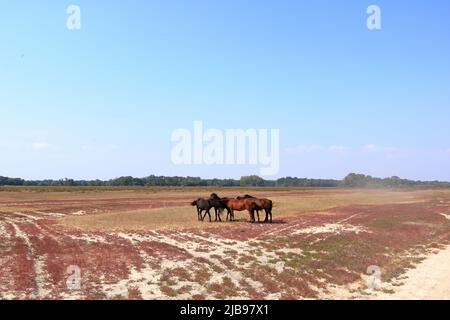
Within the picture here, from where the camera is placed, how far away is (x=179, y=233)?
99.9ft

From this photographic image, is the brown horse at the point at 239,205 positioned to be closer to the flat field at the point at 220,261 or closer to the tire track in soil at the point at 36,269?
the flat field at the point at 220,261

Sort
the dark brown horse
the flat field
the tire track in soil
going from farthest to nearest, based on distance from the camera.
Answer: the dark brown horse
the flat field
the tire track in soil

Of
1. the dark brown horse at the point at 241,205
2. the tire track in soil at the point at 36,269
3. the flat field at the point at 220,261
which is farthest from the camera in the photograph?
the dark brown horse at the point at 241,205

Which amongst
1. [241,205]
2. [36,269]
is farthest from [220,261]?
[241,205]

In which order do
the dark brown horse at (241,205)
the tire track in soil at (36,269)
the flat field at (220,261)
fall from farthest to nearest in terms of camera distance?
the dark brown horse at (241,205) < the flat field at (220,261) < the tire track in soil at (36,269)

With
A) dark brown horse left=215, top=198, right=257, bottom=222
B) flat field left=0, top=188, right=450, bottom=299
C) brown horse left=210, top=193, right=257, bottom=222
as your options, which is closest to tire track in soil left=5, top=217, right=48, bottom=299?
flat field left=0, top=188, right=450, bottom=299

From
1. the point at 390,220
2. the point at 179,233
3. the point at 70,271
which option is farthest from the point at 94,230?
the point at 390,220

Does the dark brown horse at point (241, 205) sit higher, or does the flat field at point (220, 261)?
the dark brown horse at point (241, 205)

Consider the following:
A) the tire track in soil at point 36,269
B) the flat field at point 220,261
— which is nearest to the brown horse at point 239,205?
the flat field at point 220,261

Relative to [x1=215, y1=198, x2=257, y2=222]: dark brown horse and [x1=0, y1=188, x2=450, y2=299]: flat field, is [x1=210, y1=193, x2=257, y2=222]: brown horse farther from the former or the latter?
[x1=0, y1=188, x2=450, y2=299]: flat field

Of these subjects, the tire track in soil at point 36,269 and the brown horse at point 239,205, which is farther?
the brown horse at point 239,205

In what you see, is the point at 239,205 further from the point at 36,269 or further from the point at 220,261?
the point at 36,269
